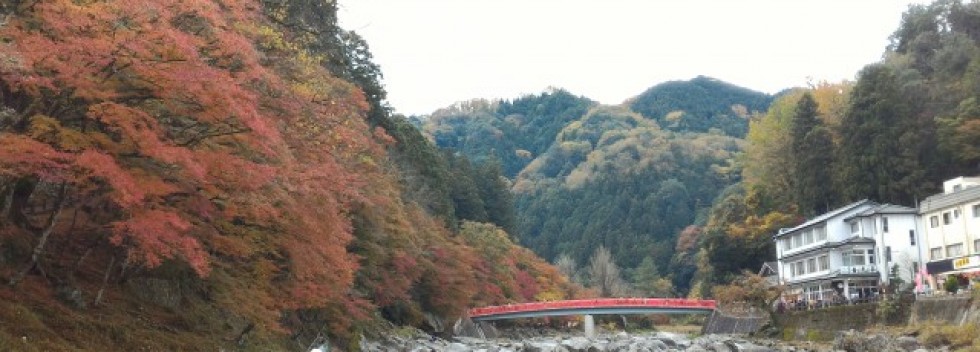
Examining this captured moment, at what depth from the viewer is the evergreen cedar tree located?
1021 centimetres

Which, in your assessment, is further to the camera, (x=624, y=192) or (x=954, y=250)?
(x=624, y=192)

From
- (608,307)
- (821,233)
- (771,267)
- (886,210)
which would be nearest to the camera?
(886,210)

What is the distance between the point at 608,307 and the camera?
4522 centimetres

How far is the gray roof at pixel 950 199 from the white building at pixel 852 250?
1.04 m

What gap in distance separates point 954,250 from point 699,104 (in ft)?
462

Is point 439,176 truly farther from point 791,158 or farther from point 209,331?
point 209,331

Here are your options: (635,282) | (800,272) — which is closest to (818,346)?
(800,272)

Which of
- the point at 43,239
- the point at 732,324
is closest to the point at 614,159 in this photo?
the point at 732,324

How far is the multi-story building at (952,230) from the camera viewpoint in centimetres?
3528

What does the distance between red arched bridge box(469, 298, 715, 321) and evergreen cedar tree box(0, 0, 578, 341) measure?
27595mm

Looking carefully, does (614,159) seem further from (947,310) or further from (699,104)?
(947,310)

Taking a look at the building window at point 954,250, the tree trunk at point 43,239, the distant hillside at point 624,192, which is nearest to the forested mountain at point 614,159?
the distant hillside at point 624,192

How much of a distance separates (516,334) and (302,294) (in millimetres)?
36817

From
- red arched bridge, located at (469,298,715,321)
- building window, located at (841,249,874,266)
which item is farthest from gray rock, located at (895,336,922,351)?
red arched bridge, located at (469,298,715,321)
